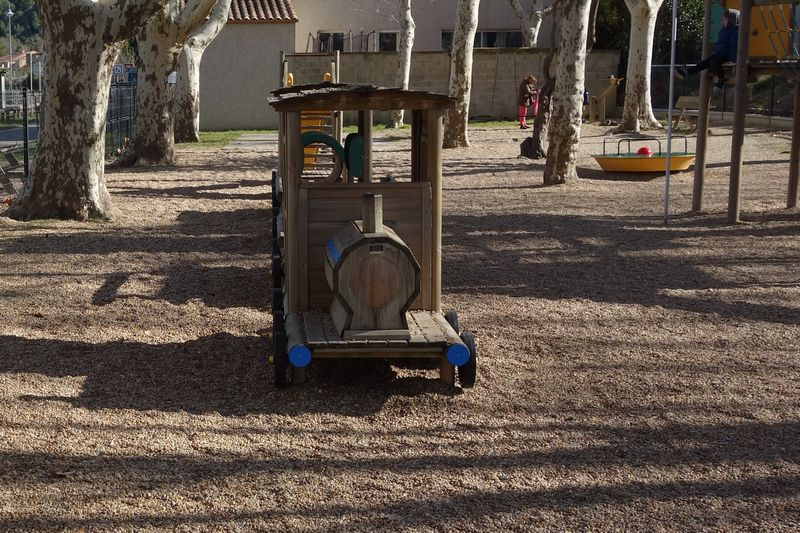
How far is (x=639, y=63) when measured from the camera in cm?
2991

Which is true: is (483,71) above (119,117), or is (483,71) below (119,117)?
above

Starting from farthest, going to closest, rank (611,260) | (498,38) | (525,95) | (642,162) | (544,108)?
(498,38), (525,95), (544,108), (642,162), (611,260)

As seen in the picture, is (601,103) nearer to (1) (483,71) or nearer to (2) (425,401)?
(1) (483,71)

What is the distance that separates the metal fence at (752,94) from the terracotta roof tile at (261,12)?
1145 centimetres

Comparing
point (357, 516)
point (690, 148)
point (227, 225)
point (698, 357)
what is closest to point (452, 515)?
point (357, 516)

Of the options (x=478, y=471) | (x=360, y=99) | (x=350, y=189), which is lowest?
(x=478, y=471)

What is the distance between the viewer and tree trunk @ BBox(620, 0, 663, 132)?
2975 cm

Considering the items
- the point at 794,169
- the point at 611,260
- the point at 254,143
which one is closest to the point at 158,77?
the point at 254,143

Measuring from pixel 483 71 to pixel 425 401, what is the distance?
105 ft

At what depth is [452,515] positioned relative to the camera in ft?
14.6

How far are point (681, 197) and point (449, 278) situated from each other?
23.0 ft

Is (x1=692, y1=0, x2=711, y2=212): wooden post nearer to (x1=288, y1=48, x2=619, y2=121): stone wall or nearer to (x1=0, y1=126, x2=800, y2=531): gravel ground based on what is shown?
(x1=0, y1=126, x2=800, y2=531): gravel ground

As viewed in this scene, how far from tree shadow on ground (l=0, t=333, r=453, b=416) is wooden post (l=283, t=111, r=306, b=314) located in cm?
45

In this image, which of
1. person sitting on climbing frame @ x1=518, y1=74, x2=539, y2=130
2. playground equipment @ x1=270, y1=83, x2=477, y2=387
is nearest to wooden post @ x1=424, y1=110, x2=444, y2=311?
playground equipment @ x1=270, y1=83, x2=477, y2=387
